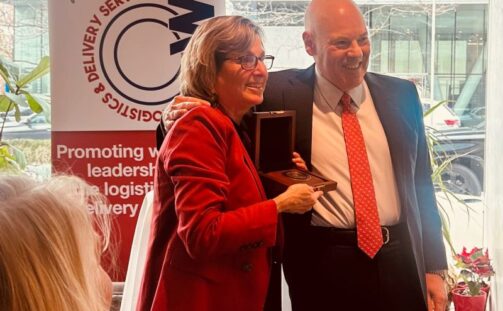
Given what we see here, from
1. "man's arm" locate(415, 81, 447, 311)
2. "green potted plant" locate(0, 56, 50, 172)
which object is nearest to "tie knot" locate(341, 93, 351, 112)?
"man's arm" locate(415, 81, 447, 311)

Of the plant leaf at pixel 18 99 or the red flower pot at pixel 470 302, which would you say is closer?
the red flower pot at pixel 470 302

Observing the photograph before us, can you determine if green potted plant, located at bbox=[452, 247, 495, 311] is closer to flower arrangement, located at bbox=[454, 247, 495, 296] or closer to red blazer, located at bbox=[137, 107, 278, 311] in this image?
flower arrangement, located at bbox=[454, 247, 495, 296]

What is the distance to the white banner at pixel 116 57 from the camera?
3.06 metres

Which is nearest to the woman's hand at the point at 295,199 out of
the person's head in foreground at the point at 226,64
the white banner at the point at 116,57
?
the person's head in foreground at the point at 226,64

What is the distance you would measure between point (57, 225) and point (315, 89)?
1.30 meters

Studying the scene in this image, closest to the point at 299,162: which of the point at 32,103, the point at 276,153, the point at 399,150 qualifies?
the point at 276,153

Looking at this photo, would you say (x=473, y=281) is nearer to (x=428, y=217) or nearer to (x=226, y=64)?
(x=428, y=217)

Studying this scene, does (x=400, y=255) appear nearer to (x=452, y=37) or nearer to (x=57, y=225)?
(x=57, y=225)

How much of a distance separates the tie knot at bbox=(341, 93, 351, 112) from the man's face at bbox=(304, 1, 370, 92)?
2cm

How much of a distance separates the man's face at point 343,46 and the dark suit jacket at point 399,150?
0.31 ft

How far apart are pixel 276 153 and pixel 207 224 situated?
39 cm

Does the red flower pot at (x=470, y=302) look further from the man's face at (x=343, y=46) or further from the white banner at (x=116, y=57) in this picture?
the white banner at (x=116, y=57)

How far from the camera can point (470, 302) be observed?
9.73 ft

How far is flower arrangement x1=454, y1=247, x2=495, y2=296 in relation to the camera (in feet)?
9.73
